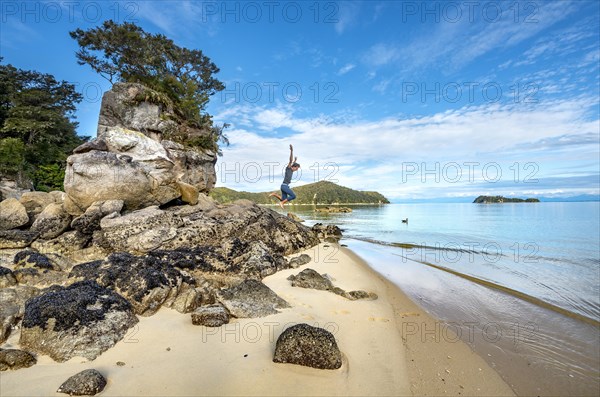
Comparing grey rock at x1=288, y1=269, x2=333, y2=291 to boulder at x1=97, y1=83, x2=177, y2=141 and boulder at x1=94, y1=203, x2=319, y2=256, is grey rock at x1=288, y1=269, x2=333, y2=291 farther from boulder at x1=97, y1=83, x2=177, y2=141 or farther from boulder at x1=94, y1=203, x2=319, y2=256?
boulder at x1=97, y1=83, x2=177, y2=141

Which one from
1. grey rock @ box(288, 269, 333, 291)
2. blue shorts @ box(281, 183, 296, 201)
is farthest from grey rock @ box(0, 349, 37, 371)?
blue shorts @ box(281, 183, 296, 201)

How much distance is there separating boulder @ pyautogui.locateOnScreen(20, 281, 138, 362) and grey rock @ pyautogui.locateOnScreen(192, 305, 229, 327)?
3.11ft

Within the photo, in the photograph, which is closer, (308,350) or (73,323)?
(308,350)

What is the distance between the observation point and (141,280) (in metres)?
5.09

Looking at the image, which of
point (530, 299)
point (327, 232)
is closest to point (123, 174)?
point (327, 232)

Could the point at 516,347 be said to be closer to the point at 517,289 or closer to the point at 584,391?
the point at 584,391

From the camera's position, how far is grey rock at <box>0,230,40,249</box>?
27.2ft

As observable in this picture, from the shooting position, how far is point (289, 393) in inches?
118

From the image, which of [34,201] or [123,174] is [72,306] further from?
[34,201]

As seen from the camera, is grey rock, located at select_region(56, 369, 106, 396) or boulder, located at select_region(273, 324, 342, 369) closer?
grey rock, located at select_region(56, 369, 106, 396)

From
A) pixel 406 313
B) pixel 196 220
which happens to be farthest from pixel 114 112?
pixel 406 313

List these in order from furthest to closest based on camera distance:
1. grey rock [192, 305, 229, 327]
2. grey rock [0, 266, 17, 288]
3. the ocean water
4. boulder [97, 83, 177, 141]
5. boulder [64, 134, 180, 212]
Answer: boulder [97, 83, 177, 141]
boulder [64, 134, 180, 212]
grey rock [0, 266, 17, 288]
grey rock [192, 305, 229, 327]
the ocean water

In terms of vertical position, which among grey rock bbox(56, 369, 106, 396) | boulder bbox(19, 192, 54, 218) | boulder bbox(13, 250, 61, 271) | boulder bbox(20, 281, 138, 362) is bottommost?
grey rock bbox(56, 369, 106, 396)

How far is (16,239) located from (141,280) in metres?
6.79
